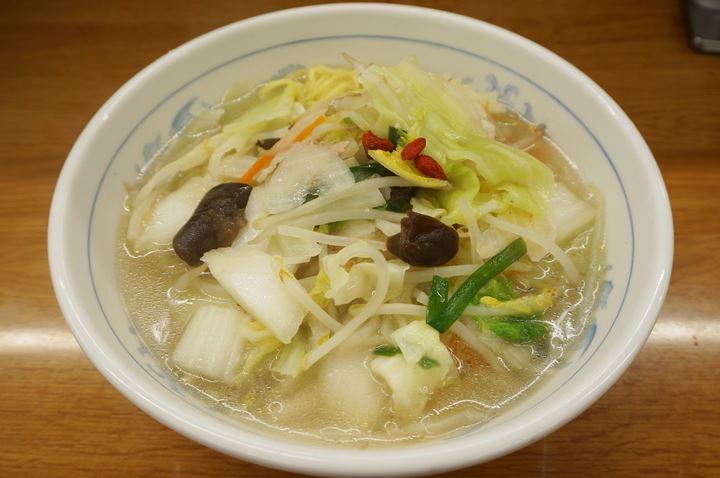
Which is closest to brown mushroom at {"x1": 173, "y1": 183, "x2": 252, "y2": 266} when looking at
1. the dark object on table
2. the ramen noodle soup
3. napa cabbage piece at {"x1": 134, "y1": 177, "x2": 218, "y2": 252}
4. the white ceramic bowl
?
the ramen noodle soup

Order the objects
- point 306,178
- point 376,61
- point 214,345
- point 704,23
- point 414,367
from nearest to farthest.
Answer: point 414,367, point 214,345, point 306,178, point 376,61, point 704,23

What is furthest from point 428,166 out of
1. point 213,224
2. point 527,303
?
point 213,224

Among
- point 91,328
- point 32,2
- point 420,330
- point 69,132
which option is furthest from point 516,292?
point 32,2

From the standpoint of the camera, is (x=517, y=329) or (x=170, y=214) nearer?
(x=517, y=329)

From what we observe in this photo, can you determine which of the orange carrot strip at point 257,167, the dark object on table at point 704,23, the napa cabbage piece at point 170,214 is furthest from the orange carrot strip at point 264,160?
the dark object on table at point 704,23

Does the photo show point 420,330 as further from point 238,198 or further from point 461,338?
point 238,198

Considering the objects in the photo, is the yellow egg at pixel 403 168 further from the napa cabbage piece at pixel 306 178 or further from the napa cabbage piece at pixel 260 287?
the napa cabbage piece at pixel 260 287

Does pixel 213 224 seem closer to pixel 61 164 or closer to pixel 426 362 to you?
pixel 426 362
